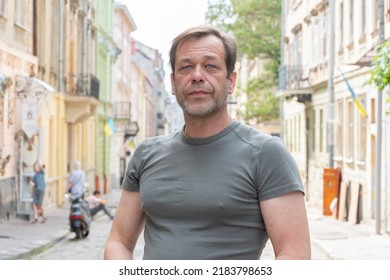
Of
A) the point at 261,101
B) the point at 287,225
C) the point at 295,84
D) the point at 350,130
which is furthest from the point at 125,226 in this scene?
the point at 261,101

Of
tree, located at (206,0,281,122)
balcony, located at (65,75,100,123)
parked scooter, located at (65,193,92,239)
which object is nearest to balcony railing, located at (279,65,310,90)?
tree, located at (206,0,281,122)

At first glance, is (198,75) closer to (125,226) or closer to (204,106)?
(204,106)

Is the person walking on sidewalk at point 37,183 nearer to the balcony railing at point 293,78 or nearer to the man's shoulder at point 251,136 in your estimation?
the balcony railing at point 293,78

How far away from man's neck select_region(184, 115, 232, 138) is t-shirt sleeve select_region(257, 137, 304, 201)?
10 centimetres

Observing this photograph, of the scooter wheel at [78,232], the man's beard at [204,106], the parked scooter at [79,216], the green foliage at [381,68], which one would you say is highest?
the green foliage at [381,68]

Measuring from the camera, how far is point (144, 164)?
6.88ft

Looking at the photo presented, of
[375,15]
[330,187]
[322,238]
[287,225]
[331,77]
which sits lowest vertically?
[322,238]

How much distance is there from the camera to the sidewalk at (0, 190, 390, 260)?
3.45 m

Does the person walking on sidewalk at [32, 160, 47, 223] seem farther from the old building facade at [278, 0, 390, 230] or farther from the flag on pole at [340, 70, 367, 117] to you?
the flag on pole at [340, 70, 367, 117]

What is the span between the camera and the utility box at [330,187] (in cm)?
559

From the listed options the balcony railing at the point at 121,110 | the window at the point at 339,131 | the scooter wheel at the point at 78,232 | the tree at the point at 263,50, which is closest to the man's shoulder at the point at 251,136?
the window at the point at 339,131

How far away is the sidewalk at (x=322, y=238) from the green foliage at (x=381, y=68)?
0.75m

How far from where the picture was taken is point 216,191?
1.96m

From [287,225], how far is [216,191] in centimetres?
14
